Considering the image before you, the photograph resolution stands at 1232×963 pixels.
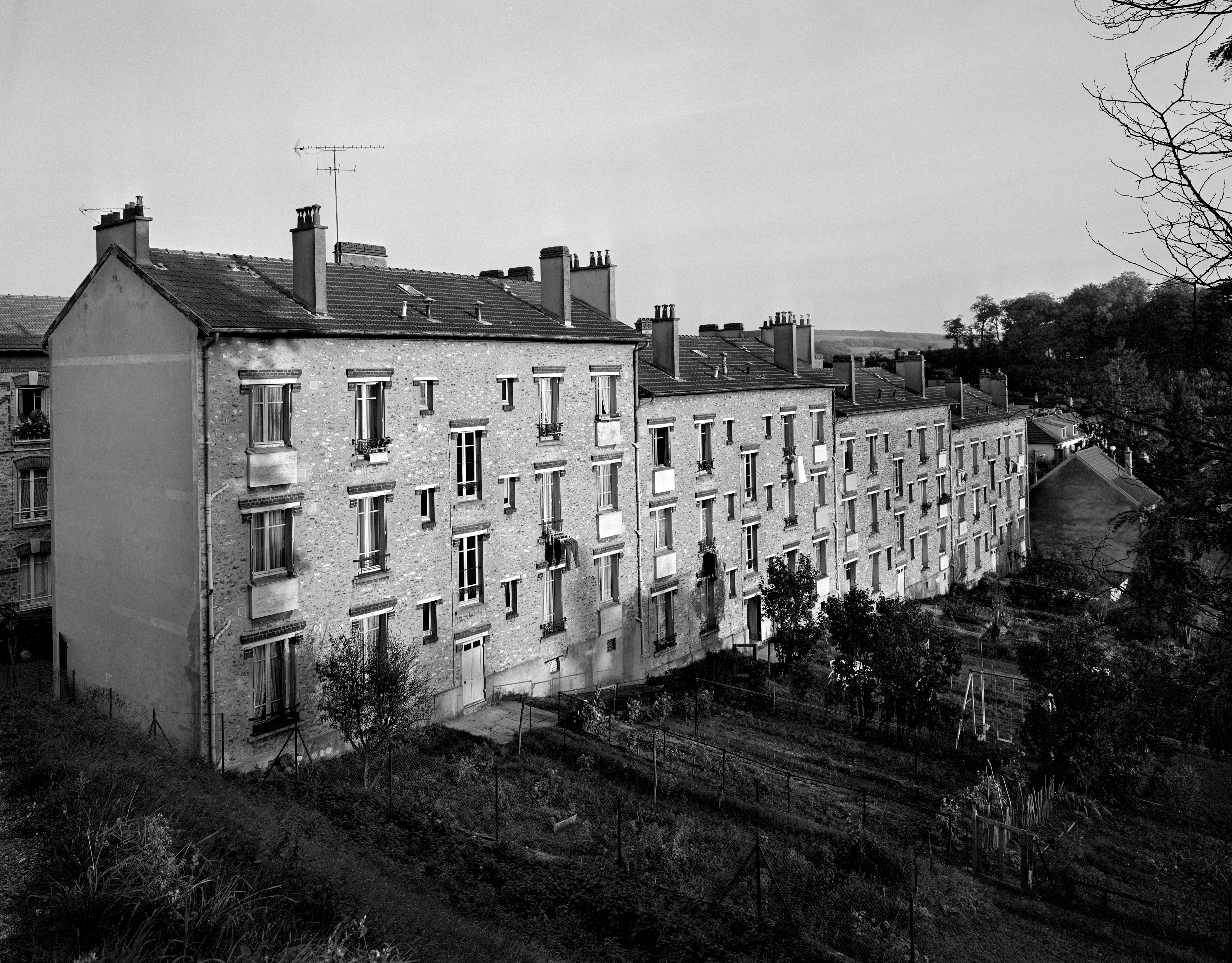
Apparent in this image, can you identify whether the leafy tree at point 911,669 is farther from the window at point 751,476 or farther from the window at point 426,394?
the window at point 426,394

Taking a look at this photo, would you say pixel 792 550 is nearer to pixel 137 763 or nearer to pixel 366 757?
pixel 366 757

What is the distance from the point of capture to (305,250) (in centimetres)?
2159

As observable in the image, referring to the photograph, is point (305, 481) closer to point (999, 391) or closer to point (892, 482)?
point (892, 482)

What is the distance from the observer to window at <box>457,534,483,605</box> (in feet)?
78.8

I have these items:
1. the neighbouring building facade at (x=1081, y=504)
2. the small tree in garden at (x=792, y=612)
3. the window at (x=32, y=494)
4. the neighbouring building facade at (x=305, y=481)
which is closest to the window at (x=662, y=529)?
the neighbouring building facade at (x=305, y=481)

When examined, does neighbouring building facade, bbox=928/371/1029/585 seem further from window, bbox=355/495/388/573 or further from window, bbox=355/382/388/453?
window, bbox=355/382/388/453

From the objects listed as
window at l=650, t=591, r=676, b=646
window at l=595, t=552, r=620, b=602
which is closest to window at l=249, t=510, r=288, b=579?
window at l=595, t=552, r=620, b=602

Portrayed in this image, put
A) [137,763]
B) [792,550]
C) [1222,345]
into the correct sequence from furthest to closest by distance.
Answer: [792,550], [137,763], [1222,345]

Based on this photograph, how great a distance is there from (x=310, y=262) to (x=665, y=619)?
15898 mm

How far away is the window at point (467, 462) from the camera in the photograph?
23766 millimetres

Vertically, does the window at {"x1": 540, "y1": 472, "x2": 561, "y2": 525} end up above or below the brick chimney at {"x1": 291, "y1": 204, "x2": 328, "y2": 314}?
below

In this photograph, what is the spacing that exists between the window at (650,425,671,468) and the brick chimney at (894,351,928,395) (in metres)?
21.3

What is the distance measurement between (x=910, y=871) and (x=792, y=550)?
2029cm

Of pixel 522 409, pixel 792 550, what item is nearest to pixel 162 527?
pixel 522 409
